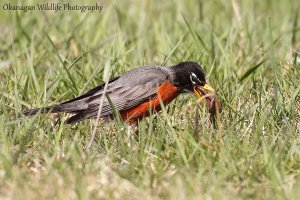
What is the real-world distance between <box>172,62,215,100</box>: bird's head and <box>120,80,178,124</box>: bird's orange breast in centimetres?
7

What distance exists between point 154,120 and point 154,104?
63cm

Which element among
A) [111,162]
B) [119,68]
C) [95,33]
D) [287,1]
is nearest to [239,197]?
[111,162]

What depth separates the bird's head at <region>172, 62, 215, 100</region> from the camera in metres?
6.15

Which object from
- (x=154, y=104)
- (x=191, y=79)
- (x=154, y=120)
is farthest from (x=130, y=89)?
(x=154, y=120)

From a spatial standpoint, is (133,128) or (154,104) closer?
(133,128)

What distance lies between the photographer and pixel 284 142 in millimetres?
4445

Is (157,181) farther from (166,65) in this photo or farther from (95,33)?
(95,33)

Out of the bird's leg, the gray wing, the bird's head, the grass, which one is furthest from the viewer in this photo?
the bird's head

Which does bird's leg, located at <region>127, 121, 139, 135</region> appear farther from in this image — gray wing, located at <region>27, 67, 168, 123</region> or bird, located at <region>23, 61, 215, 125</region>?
gray wing, located at <region>27, 67, 168, 123</region>

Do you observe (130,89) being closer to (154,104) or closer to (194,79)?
(154,104)

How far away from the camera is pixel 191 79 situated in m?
6.18

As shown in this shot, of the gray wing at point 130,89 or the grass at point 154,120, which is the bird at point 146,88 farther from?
the grass at point 154,120

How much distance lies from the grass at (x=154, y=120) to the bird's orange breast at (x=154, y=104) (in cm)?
9

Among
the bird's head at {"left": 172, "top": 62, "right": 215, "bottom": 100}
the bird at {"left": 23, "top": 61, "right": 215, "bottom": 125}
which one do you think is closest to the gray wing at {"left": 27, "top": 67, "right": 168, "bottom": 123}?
the bird at {"left": 23, "top": 61, "right": 215, "bottom": 125}
